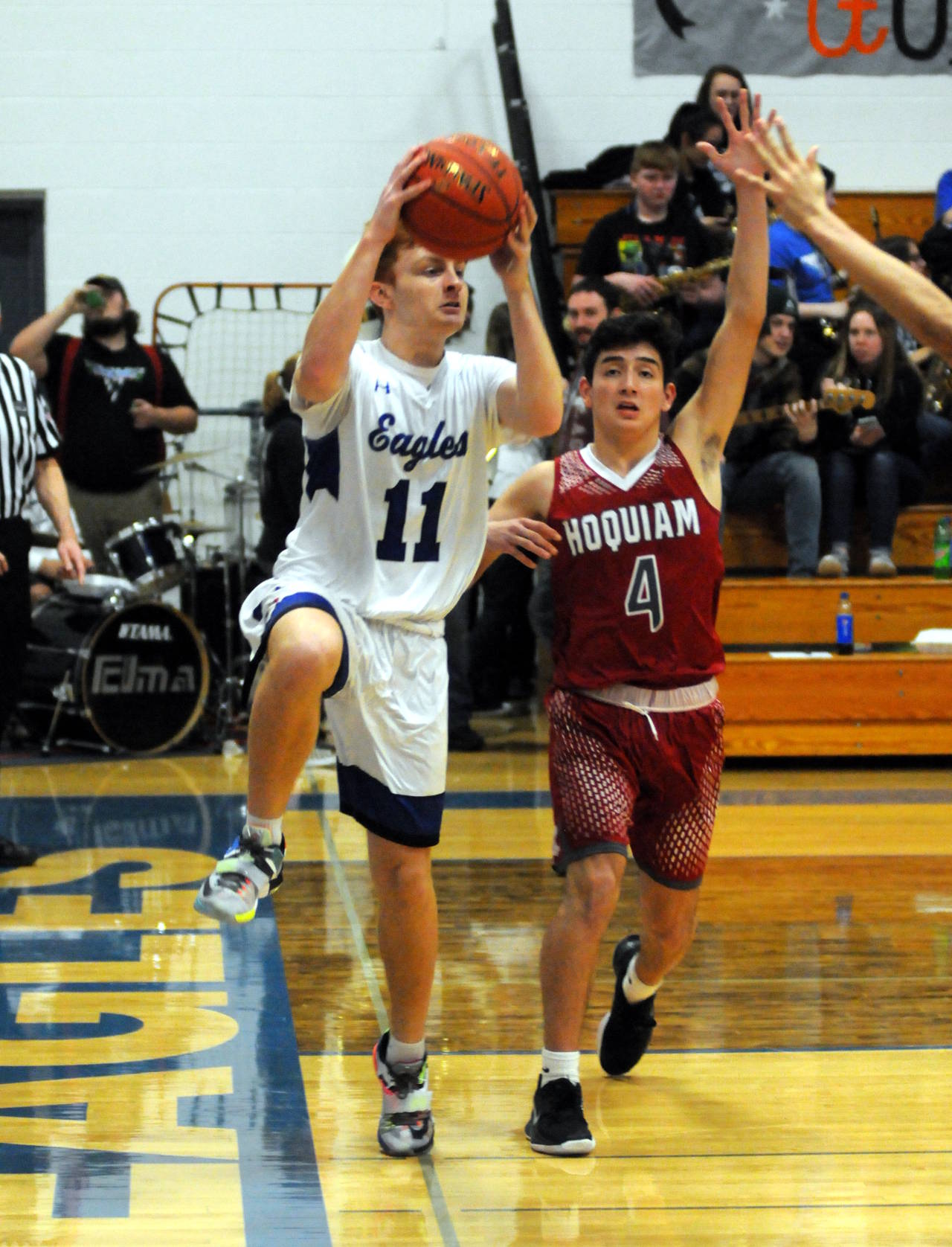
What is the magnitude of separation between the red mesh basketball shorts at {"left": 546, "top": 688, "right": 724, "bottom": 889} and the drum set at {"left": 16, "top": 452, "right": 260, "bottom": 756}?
4.36 m

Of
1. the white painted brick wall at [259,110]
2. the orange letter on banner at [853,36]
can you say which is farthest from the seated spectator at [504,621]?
the orange letter on banner at [853,36]

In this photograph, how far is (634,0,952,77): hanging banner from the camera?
32.9 feet

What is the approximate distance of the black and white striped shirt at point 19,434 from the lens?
5137mm

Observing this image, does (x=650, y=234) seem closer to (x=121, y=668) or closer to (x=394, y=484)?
(x=121, y=668)

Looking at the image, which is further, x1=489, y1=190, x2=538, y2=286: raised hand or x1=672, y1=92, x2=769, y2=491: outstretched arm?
x1=672, y1=92, x2=769, y2=491: outstretched arm

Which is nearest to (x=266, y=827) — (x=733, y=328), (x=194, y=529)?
(x=733, y=328)

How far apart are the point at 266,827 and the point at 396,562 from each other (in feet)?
1.68

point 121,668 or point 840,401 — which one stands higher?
point 840,401

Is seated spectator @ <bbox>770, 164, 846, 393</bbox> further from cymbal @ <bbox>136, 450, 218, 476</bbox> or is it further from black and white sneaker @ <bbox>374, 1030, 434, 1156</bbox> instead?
black and white sneaker @ <bbox>374, 1030, 434, 1156</bbox>

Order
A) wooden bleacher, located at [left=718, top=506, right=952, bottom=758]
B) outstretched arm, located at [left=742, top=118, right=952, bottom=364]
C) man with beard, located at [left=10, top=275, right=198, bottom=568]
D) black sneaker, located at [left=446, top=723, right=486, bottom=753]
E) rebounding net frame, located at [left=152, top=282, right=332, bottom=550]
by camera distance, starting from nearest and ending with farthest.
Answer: outstretched arm, located at [left=742, top=118, right=952, bottom=364], wooden bleacher, located at [left=718, top=506, right=952, bottom=758], black sneaker, located at [left=446, top=723, right=486, bottom=753], man with beard, located at [left=10, top=275, right=198, bottom=568], rebounding net frame, located at [left=152, top=282, right=332, bottom=550]

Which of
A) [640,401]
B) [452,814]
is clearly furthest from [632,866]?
[640,401]

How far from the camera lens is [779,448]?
7.54 m

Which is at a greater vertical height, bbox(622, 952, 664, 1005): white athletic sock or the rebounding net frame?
the rebounding net frame

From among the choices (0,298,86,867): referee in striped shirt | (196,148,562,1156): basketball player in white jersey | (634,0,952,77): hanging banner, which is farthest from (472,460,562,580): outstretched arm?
(634,0,952,77): hanging banner
